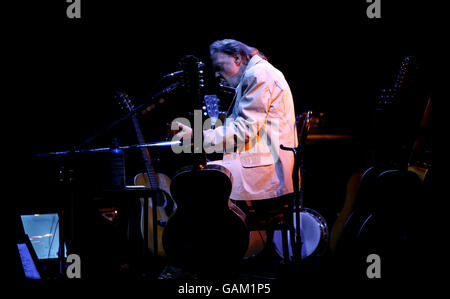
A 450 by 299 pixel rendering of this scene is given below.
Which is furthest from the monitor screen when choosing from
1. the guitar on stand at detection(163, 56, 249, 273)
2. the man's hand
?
the man's hand

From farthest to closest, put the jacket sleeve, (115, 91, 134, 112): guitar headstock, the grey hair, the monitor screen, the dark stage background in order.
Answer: the dark stage background → (115, 91, 134, 112): guitar headstock → the monitor screen → the grey hair → the jacket sleeve

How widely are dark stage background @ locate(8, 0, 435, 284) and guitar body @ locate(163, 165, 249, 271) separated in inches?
66.6

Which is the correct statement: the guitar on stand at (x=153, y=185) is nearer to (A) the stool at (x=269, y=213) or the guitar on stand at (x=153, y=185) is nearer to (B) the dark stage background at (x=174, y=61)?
(B) the dark stage background at (x=174, y=61)

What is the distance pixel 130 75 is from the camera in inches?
165

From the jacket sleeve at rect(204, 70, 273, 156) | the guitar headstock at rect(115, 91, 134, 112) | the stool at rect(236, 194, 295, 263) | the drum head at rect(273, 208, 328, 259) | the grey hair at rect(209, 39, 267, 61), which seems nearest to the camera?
the jacket sleeve at rect(204, 70, 273, 156)

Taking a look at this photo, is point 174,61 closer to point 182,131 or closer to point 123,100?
point 123,100

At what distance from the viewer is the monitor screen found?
334cm

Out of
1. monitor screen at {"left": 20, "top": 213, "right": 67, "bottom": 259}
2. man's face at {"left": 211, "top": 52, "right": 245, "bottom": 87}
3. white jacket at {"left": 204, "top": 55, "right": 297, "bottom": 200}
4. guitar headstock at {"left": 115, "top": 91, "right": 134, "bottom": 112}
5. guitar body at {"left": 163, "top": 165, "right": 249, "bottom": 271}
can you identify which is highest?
man's face at {"left": 211, "top": 52, "right": 245, "bottom": 87}

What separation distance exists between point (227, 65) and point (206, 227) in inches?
55.8

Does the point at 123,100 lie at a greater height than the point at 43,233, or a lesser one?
greater

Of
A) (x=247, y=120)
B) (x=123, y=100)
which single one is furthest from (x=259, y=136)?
(x=123, y=100)

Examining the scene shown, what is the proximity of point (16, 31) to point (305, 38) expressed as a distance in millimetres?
3246

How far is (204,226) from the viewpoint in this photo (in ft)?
7.23

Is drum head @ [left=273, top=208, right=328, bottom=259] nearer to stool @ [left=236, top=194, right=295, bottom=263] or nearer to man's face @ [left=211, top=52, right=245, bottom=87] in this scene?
stool @ [left=236, top=194, right=295, bottom=263]
